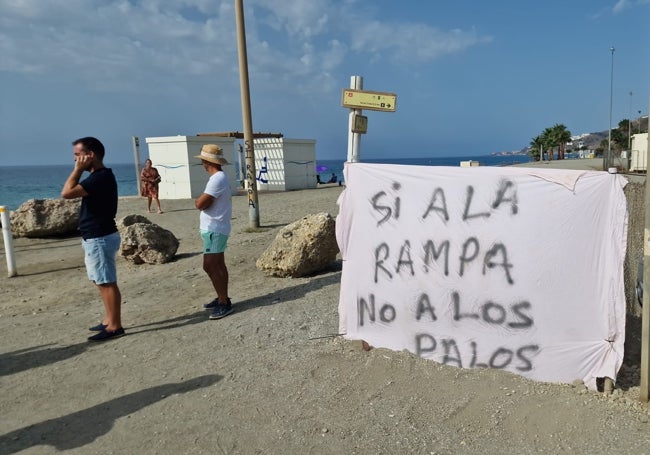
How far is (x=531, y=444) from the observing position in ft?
9.65

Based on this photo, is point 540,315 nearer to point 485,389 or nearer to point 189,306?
point 485,389

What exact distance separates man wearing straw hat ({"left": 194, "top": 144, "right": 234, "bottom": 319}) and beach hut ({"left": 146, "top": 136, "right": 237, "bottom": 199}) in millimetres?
14130

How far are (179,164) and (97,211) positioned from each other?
48.6ft

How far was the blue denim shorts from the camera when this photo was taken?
15.4 ft

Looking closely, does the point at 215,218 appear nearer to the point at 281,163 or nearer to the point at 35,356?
the point at 35,356

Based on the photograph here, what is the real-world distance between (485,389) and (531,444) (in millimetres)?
612

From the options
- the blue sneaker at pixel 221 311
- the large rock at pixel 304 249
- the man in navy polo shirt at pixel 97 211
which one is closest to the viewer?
the man in navy polo shirt at pixel 97 211

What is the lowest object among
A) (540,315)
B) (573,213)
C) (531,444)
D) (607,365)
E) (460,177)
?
(531,444)

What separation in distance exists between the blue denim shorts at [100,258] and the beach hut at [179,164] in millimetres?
14416

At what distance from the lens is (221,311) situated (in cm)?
529

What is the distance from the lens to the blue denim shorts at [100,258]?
4.70 metres

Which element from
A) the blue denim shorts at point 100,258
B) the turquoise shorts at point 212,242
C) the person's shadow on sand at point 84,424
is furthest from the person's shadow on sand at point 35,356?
the turquoise shorts at point 212,242

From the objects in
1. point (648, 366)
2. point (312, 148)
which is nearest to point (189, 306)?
point (648, 366)

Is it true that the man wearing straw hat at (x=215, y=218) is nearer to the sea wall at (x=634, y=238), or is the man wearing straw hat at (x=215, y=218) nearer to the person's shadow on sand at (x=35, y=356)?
the person's shadow on sand at (x=35, y=356)
